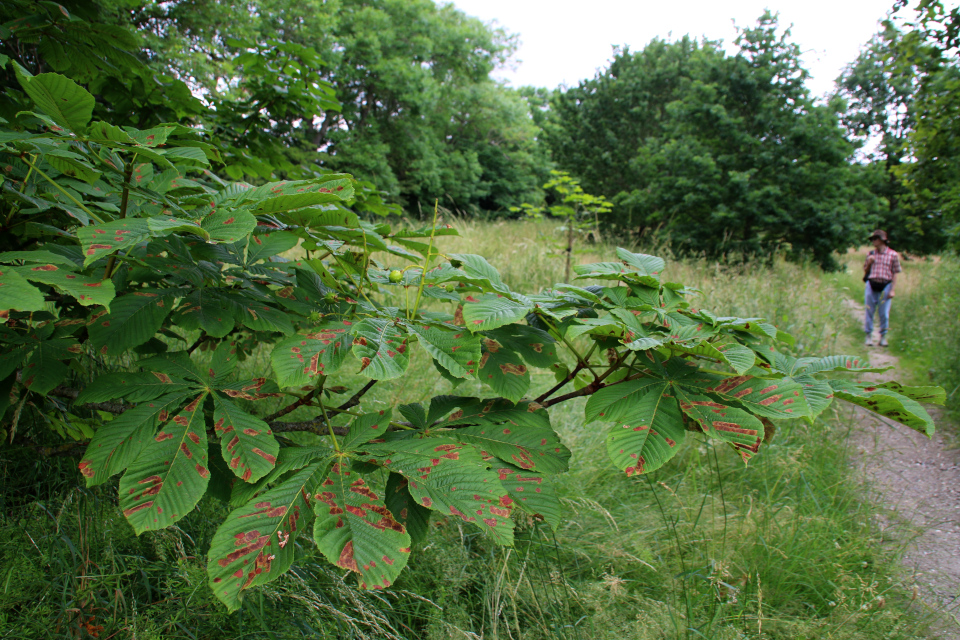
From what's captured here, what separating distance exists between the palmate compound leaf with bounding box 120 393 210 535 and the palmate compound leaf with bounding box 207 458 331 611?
7 centimetres

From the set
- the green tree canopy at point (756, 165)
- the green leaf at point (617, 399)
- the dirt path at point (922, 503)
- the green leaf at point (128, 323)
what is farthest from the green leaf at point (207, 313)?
the green tree canopy at point (756, 165)

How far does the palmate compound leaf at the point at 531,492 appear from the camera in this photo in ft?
2.40

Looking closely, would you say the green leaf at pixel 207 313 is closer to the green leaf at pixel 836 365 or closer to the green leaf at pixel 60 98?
the green leaf at pixel 60 98

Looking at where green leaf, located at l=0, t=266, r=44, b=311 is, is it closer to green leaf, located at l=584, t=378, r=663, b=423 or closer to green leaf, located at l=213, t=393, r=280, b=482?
green leaf, located at l=213, t=393, r=280, b=482

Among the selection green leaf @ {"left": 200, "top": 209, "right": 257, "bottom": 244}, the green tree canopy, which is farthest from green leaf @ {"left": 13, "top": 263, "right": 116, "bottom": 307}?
the green tree canopy

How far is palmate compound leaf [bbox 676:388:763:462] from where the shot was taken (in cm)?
69

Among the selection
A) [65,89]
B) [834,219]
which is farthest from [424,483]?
[834,219]

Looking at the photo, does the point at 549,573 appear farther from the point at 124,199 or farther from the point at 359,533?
the point at 124,199

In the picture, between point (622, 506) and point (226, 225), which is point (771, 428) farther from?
point (622, 506)

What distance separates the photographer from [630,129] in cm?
1469

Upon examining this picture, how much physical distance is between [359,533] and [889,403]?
2.55 feet

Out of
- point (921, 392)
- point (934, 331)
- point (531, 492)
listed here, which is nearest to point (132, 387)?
point (531, 492)

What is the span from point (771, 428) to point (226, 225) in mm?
989

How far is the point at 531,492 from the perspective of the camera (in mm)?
747
